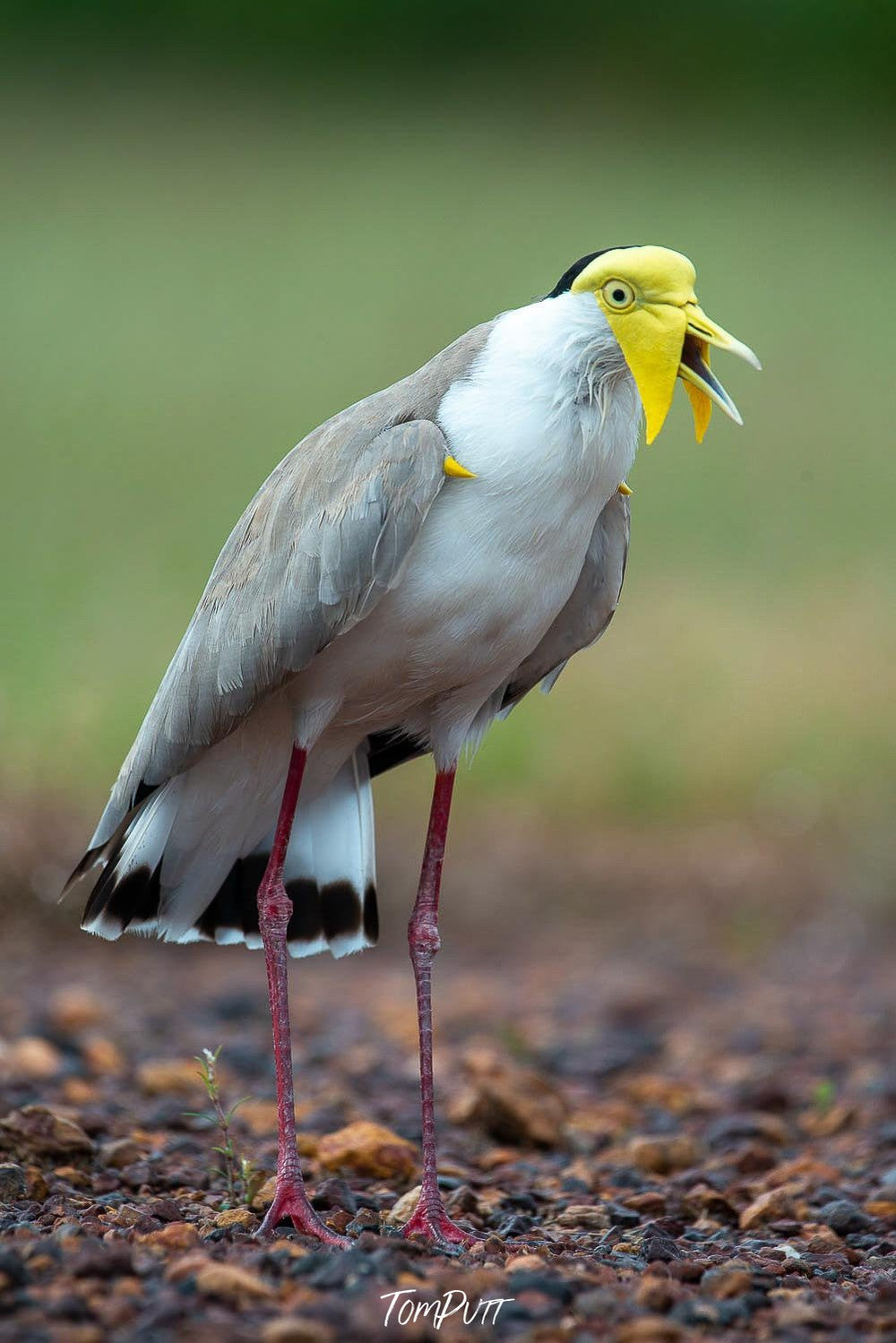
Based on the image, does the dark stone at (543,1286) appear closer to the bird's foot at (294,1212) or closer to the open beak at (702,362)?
the bird's foot at (294,1212)

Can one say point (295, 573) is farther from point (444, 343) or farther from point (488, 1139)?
point (444, 343)

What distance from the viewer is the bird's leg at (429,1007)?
10.6ft

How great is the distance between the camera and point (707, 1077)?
16.7ft

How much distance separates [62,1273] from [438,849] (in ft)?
4.71

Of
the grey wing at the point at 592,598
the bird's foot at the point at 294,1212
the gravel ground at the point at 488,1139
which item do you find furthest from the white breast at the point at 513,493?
the gravel ground at the point at 488,1139

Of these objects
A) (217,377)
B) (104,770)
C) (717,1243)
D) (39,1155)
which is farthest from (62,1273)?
(217,377)

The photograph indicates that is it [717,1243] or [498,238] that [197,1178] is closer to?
[717,1243]

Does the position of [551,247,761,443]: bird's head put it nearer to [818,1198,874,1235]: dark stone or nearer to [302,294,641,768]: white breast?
[302,294,641,768]: white breast

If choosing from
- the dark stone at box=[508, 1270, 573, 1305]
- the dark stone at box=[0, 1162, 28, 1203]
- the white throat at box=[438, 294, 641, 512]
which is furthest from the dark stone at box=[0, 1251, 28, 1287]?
the white throat at box=[438, 294, 641, 512]

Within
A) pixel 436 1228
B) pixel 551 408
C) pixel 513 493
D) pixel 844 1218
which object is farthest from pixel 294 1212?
pixel 551 408

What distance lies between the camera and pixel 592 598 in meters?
3.69

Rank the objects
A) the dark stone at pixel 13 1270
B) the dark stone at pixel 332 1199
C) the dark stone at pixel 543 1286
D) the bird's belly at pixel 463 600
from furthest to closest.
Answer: the dark stone at pixel 332 1199
the bird's belly at pixel 463 600
the dark stone at pixel 543 1286
the dark stone at pixel 13 1270

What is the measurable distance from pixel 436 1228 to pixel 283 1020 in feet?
1.68

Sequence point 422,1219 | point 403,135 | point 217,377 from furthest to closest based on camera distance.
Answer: point 403,135, point 217,377, point 422,1219
